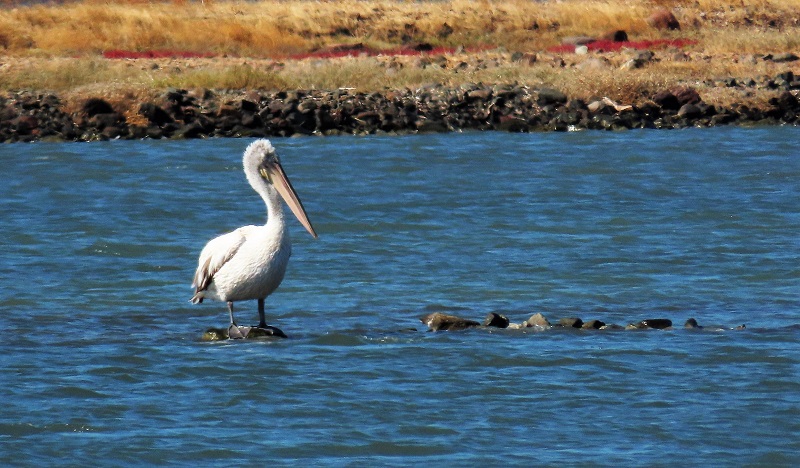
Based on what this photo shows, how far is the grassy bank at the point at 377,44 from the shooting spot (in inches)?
1000

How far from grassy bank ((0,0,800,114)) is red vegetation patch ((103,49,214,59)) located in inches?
3.4

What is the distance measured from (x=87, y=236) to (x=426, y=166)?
6.72 m

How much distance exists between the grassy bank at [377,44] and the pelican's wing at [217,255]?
1525 centimetres

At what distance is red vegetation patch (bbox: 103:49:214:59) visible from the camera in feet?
98.8

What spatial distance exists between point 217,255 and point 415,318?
1.59 m

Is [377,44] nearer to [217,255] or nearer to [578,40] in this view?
[578,40]

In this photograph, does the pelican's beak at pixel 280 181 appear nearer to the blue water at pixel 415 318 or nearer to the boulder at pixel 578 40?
the blue water at pixel 415 318

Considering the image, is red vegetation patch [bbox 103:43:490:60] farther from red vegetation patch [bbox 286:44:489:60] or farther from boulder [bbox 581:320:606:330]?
boulder [bbox 581:320:606:330]

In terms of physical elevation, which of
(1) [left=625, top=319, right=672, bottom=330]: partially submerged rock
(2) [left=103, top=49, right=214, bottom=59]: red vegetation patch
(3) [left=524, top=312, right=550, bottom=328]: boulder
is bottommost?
(2) [left=103, top=49, right=214, bottom=59]: red vegetation patch

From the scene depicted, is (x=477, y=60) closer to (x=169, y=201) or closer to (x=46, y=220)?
(x=169, y=201)

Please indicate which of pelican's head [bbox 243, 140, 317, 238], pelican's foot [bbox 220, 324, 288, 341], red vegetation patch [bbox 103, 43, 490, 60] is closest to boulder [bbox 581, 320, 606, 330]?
pelican's head [bbox 243, 140, 317, 238]

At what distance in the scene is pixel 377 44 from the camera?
34.6 meters

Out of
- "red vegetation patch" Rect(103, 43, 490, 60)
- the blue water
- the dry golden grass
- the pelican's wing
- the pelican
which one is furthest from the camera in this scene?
the dry golden grass

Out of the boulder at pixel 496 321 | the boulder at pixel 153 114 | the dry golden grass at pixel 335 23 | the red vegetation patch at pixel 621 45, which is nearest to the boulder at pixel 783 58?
the dry golden grass at pixel 335 23
